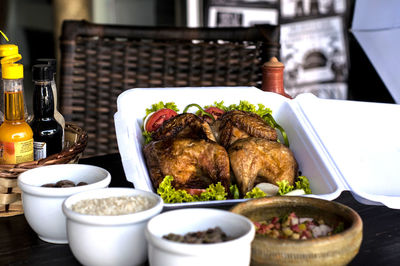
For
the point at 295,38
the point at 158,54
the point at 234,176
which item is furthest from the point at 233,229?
the point at 295,38

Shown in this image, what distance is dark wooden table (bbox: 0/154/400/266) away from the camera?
112cm

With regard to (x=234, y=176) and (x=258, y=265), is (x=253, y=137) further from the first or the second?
(x=258, y=265)

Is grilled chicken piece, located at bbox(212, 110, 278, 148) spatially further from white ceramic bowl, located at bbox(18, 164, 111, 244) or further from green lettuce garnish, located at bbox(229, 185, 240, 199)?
white ceramic bowl, located at bbox(18, 164, 111, 244)

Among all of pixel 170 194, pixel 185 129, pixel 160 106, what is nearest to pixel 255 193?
pixel 170 194

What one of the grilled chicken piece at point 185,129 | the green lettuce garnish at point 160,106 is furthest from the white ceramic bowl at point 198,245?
the green lettuce garnish at point 160,106

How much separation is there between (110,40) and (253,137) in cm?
117

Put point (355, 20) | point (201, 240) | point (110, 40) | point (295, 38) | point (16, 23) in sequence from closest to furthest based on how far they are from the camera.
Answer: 1. point (201, 240)
2. point (110, 40)
3. point (355, 20)
4. point (295, 38)
5. point (16, 23)

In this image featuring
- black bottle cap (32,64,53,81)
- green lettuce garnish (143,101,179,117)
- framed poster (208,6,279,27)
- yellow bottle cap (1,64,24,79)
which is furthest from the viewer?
framed poster (208,6,279,27)

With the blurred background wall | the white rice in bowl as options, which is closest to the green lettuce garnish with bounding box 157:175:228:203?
the white rice in bowl

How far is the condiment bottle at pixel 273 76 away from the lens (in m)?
1.83

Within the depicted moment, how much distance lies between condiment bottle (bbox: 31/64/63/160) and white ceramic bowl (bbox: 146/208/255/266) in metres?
0.58

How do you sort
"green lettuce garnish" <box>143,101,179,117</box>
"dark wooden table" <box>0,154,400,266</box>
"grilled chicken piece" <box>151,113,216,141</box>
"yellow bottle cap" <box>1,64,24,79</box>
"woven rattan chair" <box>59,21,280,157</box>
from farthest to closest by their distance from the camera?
"woven rattan chair" <box>59,21,280,157</box>
"green lettuce garnish" <box>143,101,179,117</box>
"grilled chicken piece" <box>151,113,216,141</box>
"yellow bottle cap" <box>1,64,24,79</box>
"dark wooden table" <box>0,154,400,266</box>

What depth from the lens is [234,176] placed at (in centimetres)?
148

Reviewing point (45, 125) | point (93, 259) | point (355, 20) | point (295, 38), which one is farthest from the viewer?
point (295, 38)
